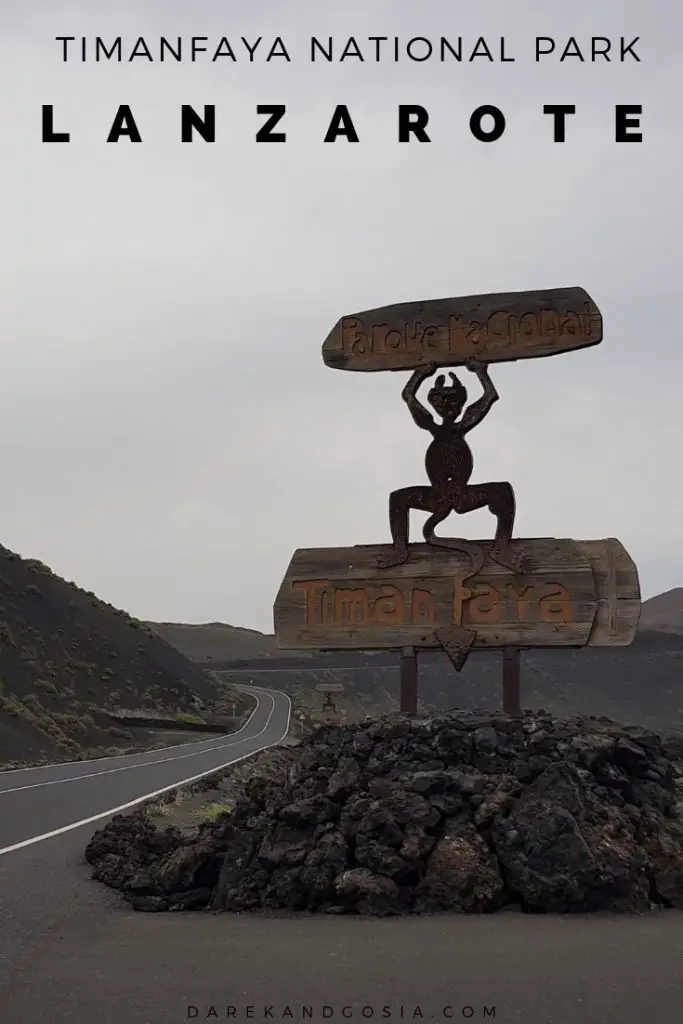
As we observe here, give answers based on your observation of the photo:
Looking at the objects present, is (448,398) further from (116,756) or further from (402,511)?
(116,756)

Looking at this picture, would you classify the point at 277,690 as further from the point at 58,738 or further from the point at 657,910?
the point at 657,910

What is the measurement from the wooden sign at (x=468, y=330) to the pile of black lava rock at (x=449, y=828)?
330 cm

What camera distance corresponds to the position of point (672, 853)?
300 inches

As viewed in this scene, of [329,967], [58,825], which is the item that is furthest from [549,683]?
[329,967]

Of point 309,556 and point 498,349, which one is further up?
point 498,349

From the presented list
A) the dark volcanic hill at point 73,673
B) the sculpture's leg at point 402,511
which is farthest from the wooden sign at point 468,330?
the dark volcanic hill at point 73,673

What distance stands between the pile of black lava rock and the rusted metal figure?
1644mm

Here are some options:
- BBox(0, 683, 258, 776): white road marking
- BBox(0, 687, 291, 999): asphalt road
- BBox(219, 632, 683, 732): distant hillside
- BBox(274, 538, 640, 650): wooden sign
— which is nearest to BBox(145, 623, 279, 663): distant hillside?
BBox(219, 632, 683, 732): distant hillside

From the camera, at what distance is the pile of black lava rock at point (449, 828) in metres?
7.26

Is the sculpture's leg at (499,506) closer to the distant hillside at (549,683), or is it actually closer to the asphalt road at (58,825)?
the asphalt road at (58,825)

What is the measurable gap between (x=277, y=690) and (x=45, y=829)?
8210cm

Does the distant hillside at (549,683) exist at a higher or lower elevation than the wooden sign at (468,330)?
lower

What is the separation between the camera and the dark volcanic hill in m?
41.2

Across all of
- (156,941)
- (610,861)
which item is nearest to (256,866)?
(156,941)
